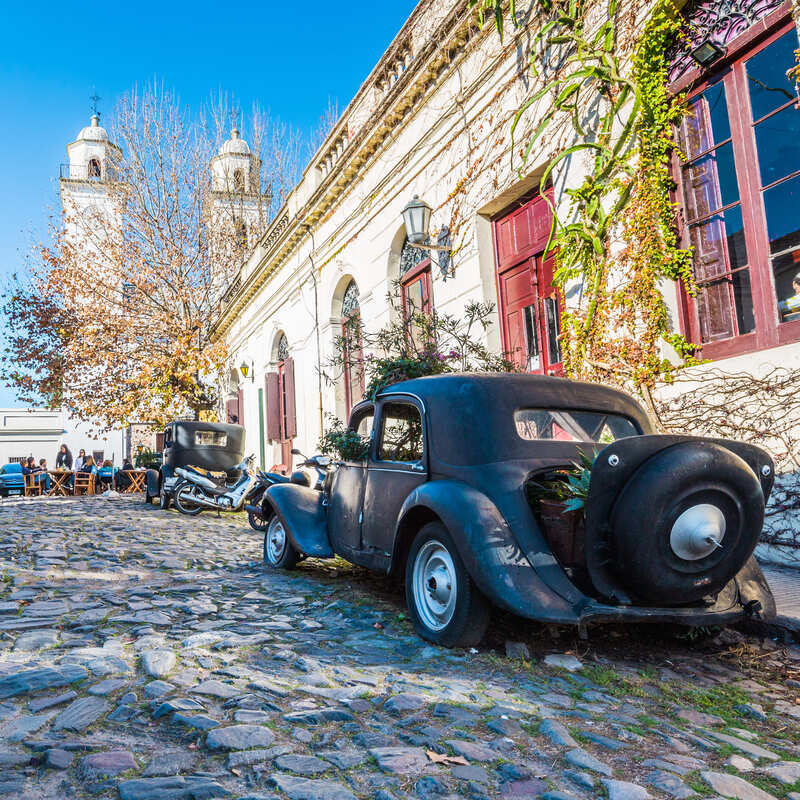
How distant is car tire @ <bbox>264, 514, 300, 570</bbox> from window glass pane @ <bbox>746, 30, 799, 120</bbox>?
16.6 ft

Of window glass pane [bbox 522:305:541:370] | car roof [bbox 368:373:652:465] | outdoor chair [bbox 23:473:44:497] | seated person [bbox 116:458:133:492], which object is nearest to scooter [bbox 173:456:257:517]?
window glass pane [bbox 522:305:541:370]

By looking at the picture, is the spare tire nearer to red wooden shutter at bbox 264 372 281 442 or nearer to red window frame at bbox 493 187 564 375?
red window frame at bbox 493 187 564 375

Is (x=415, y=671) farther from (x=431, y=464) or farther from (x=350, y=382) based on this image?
(x=350, y=382)

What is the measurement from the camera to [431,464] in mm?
4016

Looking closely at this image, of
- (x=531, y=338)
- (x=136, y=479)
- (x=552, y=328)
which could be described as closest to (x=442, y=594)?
(x=552, y=328)

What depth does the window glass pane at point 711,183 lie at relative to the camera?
18.2 feet

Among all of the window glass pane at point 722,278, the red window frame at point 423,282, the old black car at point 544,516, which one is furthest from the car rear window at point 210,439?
the window glass pane at point 722,278

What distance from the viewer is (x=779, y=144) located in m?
5.15

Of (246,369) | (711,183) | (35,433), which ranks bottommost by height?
(711,183)

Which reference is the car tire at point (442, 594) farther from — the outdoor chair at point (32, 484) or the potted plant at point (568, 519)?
the outdoor chair at point (32, 484)

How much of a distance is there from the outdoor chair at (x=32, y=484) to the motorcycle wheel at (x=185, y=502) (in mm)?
10458

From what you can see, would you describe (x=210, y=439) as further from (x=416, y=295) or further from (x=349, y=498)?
(x=349, y=498)

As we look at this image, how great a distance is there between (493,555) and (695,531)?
93 centimetres

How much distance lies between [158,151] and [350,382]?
11437mm
